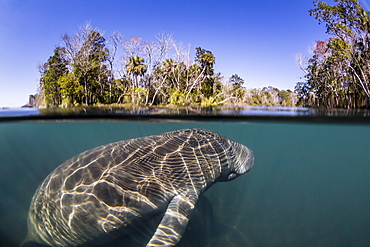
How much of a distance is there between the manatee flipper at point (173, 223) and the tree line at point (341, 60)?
217 inches

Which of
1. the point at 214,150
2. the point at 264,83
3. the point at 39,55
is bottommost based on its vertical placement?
the point at 214,150

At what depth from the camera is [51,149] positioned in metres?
23.4

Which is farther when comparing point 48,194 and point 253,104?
point 253,104

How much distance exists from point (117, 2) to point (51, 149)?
2292cm

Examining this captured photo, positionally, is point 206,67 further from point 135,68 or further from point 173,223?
point 173,223

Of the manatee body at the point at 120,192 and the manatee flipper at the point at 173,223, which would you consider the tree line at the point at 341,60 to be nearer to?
the manatee body at the point at 120,192

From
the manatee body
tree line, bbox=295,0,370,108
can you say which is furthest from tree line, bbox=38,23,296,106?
the manatee body

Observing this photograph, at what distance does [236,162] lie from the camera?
15.0 ft

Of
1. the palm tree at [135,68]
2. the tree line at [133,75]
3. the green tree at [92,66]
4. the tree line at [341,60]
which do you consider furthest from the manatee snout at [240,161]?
the green tree at [92,66]

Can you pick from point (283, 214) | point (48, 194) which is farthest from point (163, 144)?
point (283, 214)

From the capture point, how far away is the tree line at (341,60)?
6254mm

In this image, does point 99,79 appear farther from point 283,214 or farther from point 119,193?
point 283,214

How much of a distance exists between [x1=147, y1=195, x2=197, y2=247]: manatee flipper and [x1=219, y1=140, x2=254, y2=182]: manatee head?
4.15 feet

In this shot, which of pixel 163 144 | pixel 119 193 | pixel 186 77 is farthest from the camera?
pixel 186 77
